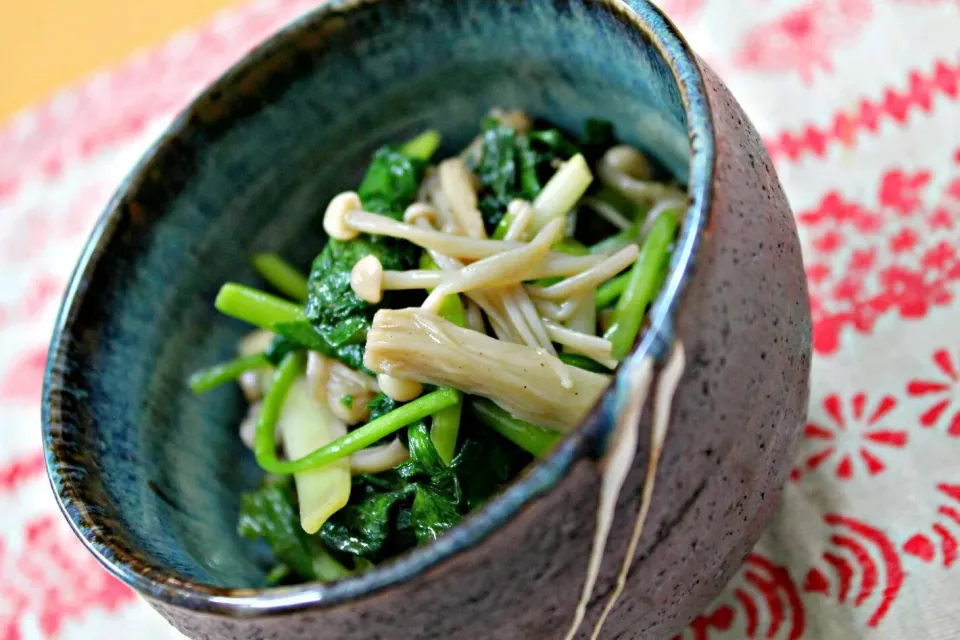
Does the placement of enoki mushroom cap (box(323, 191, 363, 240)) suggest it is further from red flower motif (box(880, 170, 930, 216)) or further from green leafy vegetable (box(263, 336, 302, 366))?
red flower motif (box(880, 170, 930, 216))

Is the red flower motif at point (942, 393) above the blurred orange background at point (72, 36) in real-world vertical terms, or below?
below

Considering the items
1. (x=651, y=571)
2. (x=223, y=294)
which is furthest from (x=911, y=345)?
(x=223, y=294)

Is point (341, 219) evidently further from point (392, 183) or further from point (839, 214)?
point (839, 214)

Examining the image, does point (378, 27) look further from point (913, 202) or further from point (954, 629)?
point (954, 629)

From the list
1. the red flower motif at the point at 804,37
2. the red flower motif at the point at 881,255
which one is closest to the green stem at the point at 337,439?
the red flower motif at the point at 881,255

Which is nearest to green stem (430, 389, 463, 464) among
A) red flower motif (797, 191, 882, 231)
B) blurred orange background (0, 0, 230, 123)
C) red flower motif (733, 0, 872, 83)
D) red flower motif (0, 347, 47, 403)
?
red flower motif (797, 191, 882, 231)

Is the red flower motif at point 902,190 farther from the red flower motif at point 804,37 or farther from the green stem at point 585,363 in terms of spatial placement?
the green stem at point 585,363
